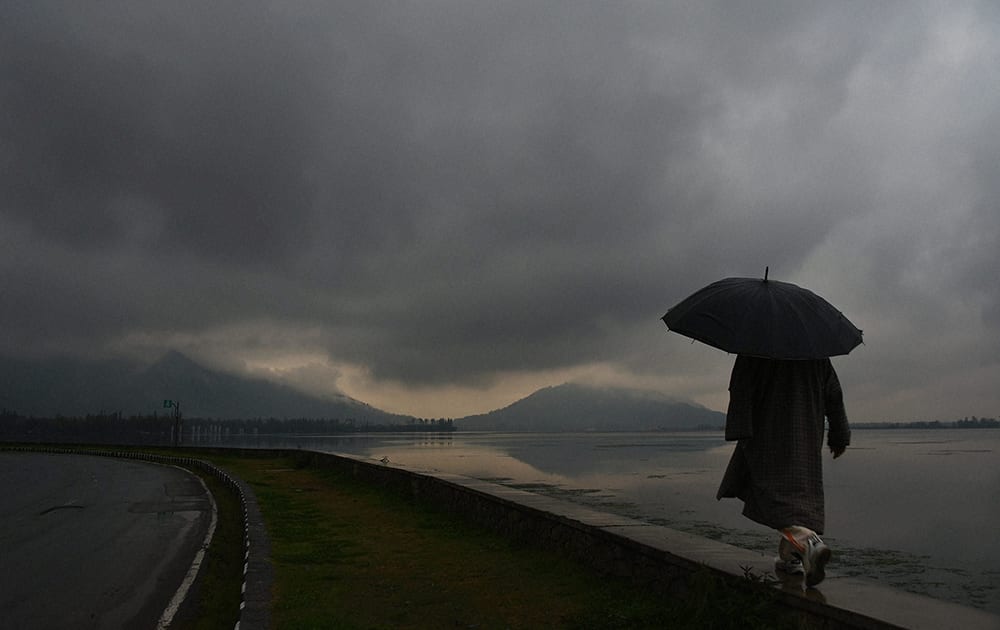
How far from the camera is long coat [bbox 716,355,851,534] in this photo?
17.7 ft

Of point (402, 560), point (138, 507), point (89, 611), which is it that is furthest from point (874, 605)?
point (138, 507)

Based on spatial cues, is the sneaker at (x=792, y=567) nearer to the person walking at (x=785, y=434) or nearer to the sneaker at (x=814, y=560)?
the person walking at (x=785, y=434)

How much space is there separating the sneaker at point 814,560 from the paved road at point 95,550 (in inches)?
224

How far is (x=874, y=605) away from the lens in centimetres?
443

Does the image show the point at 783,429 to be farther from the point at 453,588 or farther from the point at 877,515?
the point at 877,515

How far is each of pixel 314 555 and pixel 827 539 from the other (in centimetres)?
1282

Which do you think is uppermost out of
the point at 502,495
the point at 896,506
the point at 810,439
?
the point at 810,439

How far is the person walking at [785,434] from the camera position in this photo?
5363 millimetres

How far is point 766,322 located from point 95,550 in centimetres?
1051

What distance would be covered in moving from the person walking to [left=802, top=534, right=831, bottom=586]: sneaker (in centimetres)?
15

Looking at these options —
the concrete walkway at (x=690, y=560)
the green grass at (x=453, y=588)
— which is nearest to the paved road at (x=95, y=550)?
the green grass at (x=453, y=588)

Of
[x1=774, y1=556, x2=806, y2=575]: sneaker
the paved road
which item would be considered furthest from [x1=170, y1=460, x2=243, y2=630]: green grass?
[x1=774, y1=556, x2=806, y2=575]: sneaker

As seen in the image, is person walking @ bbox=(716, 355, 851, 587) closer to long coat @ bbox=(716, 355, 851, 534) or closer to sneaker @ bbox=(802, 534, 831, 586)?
long coat @ bbox=(716, 355, 851, 534)

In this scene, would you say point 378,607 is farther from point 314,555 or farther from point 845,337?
point 845,337
